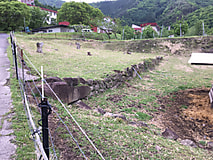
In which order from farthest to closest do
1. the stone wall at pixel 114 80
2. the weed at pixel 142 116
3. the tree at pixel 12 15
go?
the tree at pixel 12 15
the stone wall at pixel 114 80
the weed at pixel 142 116

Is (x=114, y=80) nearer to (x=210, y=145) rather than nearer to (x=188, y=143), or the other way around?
(x=188, y=143)

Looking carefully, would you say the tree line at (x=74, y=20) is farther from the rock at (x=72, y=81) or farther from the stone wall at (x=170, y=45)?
the rock at (x=72, y=81)

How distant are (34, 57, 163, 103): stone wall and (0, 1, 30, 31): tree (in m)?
29.8

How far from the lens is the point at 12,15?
1336 inches

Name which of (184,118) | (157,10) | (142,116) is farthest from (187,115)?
(157,10)

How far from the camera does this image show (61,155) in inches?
120

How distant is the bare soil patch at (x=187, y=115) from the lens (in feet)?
18.6

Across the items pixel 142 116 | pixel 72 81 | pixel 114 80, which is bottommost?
pixel 142 116

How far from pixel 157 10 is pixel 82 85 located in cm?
10694

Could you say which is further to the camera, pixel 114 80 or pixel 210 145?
pixel 114 80

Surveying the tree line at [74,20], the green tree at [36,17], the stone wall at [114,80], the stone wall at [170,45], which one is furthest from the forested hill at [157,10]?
the stone wall at [114,80]

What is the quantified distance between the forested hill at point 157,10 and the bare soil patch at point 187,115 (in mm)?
77518

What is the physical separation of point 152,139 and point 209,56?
459cm

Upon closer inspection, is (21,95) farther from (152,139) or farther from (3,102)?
(152,139)
